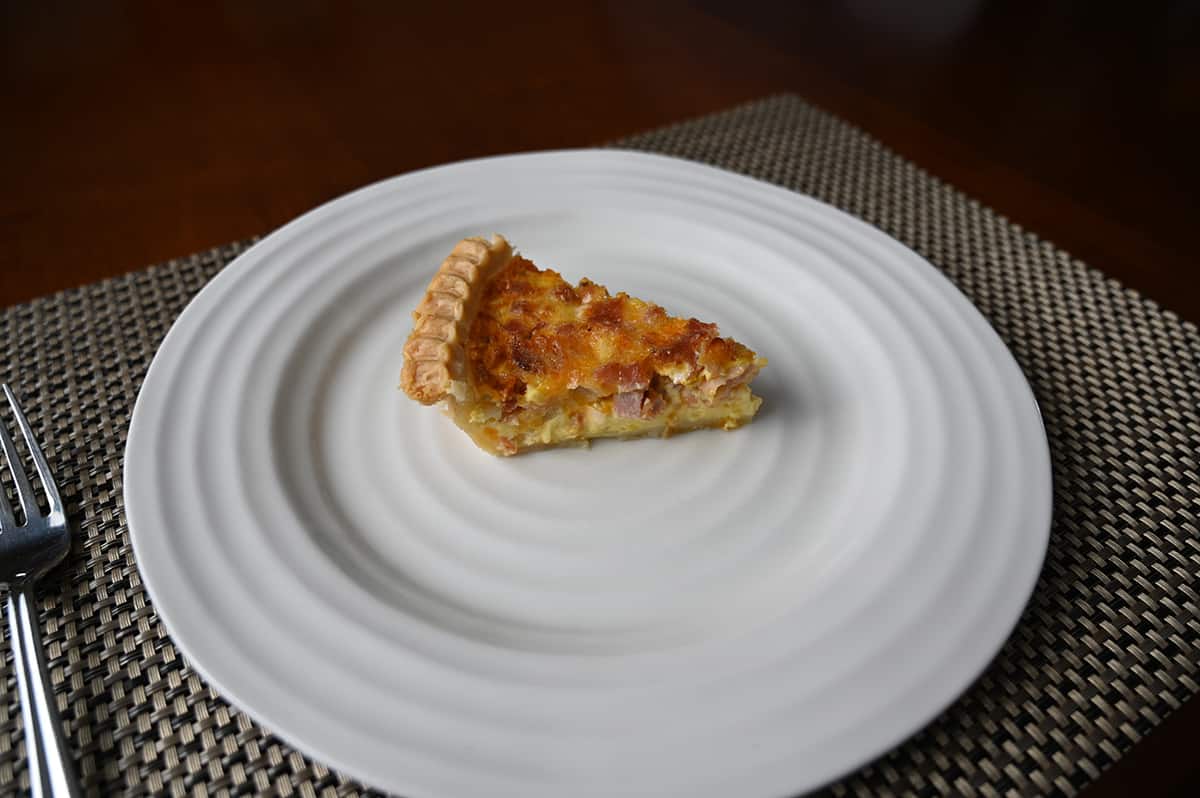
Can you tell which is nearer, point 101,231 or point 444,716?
point 444,716

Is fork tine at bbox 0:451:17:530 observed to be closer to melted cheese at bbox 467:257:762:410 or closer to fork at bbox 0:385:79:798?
fork at bbox 0:385:79:798

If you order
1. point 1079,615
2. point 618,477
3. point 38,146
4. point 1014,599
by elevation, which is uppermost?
point 1014,599

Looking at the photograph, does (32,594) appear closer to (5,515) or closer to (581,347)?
(5,515)

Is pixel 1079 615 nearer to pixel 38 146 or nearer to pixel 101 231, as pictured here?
pixel 101 231

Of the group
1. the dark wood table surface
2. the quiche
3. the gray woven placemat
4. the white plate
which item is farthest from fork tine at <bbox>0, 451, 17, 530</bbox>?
the dark wood table surface

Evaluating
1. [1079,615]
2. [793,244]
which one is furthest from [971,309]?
[1079,615]

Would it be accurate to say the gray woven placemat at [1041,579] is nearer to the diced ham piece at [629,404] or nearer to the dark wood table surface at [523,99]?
the dark wood table surface at [523,99]

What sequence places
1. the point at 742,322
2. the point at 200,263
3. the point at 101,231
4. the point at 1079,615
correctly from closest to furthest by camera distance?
1. the point at 1079,615
2. the point at 742,322
3. the point at 200,263
4. the point at 101,231

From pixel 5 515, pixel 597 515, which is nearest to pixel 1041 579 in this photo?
pixel 597 515
